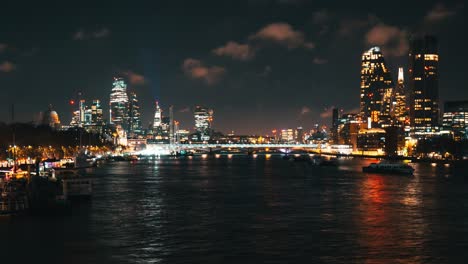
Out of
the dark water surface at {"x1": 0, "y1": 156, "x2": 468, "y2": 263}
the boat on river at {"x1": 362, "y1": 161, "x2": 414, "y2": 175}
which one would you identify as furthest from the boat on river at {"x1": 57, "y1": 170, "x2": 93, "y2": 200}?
the boat on river at {"x1": 362, "y1": 161, "x2": 414, "y2": 175}

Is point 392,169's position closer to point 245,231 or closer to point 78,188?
point 78,188

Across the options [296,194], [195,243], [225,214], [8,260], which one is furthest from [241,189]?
[8,260]

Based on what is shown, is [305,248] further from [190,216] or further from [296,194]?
[296,194]

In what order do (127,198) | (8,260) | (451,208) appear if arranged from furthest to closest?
(127,198) → (451,208) → (8,260)

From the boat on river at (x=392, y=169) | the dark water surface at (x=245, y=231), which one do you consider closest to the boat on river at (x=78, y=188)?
the dark water surface at (x=245, y=231)

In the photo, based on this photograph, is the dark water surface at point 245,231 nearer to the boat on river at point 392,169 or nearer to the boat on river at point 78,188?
the boat on river at point 78,188

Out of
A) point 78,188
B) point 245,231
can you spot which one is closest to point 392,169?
point 78,188

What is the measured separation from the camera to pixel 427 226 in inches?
1500

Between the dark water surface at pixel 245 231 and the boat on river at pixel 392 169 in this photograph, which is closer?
the dark water surface at pixel 245 231

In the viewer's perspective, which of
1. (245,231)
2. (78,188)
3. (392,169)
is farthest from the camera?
(392,169)

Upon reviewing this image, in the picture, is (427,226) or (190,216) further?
(190,216)

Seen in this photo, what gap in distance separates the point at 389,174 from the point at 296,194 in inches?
1915

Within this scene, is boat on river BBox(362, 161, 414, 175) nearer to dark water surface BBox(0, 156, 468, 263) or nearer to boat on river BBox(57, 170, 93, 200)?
dark water surface BBox(0, 156, 468, 263)

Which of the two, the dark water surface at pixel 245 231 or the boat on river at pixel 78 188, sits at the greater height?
the boat on river at pixel 78 188
